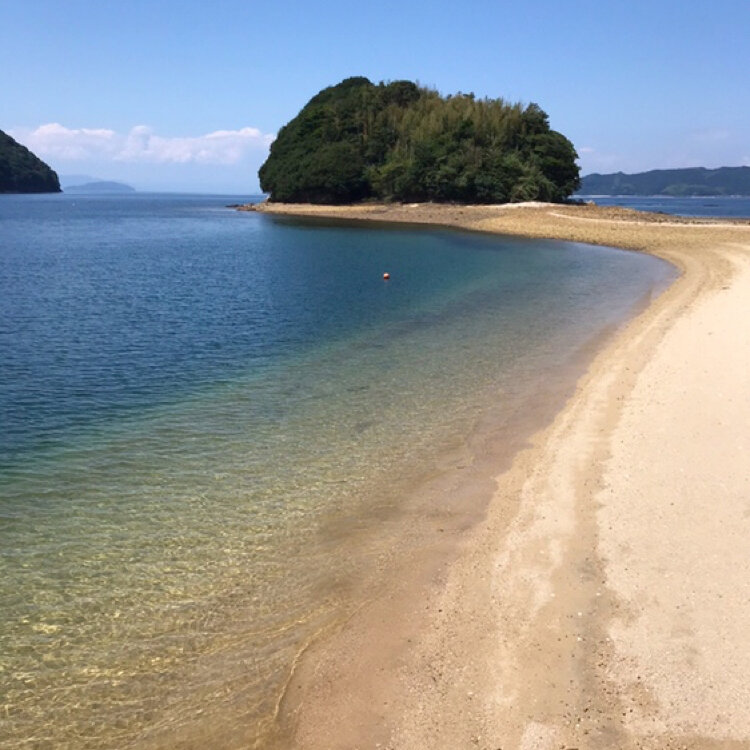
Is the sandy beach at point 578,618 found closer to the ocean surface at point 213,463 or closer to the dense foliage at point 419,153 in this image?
the ocean surface at point 213,463

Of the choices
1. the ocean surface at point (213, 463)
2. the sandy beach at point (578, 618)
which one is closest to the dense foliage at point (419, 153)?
the ocean surface at point (213, 463)

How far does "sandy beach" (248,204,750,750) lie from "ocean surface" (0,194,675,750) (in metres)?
0.86

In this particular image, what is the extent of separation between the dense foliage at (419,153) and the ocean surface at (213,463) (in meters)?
61.5

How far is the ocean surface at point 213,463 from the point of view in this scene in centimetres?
702

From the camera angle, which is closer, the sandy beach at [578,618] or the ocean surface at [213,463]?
the sandy beach at [578,618]

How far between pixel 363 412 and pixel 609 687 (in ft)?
29.5

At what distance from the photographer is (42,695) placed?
6711 millimetres

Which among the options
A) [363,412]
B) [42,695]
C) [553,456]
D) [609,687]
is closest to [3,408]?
[363,412]

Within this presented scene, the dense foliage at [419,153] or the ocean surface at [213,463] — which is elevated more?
the dense foliage at [419,153]

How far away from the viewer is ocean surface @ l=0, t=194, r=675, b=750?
7020mm

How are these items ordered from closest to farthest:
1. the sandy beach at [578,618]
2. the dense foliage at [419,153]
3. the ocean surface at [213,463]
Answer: the sandy beach at [578,618]
the ocean surface at [213,463]
the dense foliage at [419,153]

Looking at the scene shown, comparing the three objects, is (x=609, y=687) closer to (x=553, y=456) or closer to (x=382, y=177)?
(x=553, y=456)

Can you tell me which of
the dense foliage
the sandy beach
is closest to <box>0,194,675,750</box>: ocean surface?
the sandy beach

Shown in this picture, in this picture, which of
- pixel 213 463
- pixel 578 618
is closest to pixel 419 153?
pixel 213 463
